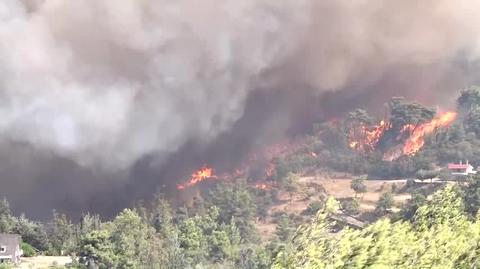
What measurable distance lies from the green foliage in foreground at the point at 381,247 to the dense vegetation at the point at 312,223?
0.5 inches

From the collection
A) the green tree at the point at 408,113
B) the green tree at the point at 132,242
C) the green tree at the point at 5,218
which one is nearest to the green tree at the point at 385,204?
the green tree at the point at 132,242

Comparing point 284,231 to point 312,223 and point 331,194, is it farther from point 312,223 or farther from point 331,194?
point 312,223

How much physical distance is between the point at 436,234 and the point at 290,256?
2.33 m

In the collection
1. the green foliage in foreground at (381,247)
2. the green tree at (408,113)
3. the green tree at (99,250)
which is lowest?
the green foliage in foreground at (381,247)

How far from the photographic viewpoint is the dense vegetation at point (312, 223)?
299 inches

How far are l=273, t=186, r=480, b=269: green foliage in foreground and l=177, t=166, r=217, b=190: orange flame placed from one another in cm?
3061

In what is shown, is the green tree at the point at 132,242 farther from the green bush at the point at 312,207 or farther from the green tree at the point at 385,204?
the green tree at the point at 385,204

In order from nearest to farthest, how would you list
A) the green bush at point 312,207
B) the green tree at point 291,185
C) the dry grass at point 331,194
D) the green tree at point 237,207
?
the green tree at point 237,207 → the green bush at point 312,207 → the dry grass at point 331,194 → the green tree at point 291,185

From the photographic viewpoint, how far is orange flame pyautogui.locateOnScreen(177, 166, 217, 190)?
39094 mm

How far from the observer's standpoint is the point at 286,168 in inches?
1572

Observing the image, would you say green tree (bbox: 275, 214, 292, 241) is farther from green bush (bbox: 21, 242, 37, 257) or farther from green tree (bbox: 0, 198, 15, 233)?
green tree (bbox: 0, 198, 15, 233)

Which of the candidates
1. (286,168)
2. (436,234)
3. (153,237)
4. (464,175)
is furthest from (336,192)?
(436,234)

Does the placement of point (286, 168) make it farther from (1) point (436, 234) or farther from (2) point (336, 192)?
(1) point (436, 234)

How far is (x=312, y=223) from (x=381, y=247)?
0.75 meters
